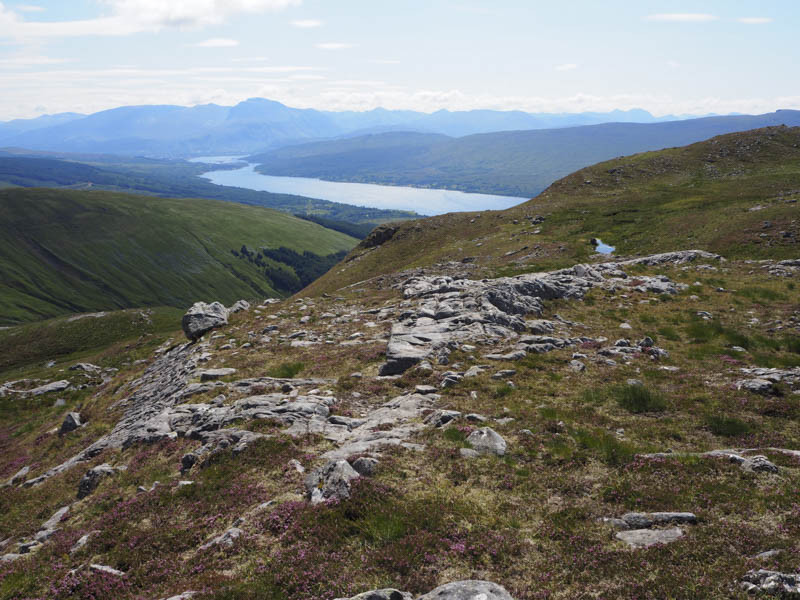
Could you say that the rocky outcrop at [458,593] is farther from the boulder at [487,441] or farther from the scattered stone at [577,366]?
the scattered stone at [577,366]

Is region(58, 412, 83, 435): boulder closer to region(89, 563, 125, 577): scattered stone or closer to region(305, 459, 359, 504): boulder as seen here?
region(89, 563, 125, 577): scattered stone

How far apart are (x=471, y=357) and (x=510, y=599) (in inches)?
561

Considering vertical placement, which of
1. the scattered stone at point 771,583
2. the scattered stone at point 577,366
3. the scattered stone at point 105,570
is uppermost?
the scattered stone at point 771,583

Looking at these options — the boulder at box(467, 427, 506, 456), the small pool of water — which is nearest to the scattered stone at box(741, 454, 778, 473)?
the boulder at box(467, 427, 506, 456)

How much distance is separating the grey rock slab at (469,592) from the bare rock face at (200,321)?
30.8 metres

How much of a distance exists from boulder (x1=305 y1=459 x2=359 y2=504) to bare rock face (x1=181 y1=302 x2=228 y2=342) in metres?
25.1

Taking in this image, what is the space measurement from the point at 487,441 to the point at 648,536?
Answer: 529 centimetres

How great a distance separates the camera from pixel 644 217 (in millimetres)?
59406

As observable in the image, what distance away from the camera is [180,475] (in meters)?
14.2

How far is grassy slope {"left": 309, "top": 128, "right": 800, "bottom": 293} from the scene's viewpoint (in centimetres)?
4638

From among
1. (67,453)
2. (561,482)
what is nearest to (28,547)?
(67,453)

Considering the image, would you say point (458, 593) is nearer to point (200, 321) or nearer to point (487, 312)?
point (487, 312)

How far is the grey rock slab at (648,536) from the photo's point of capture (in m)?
8.59

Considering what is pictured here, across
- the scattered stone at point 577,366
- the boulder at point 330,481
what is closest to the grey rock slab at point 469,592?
the boulder at point 330,481
